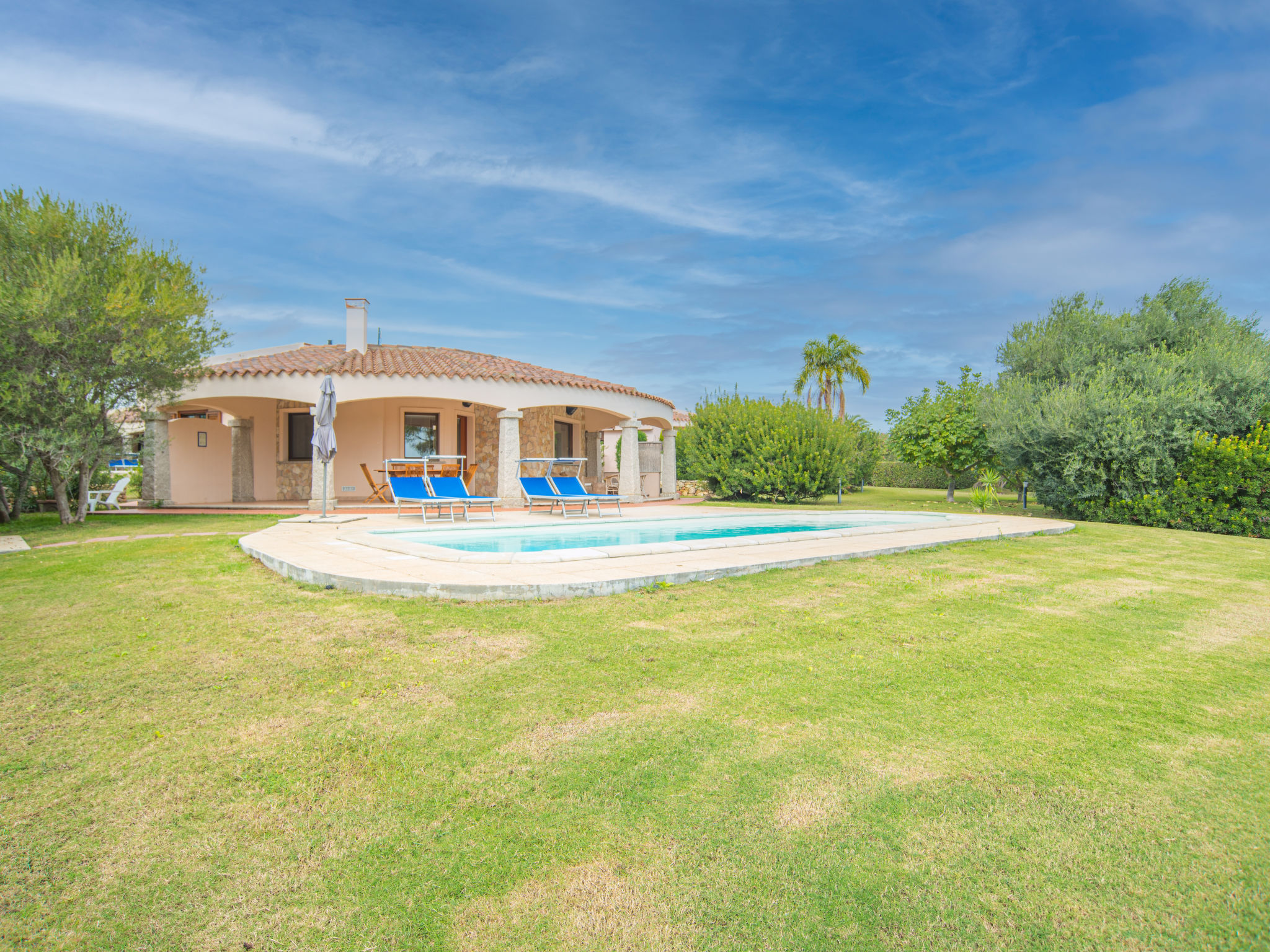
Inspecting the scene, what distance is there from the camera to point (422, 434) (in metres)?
20.8

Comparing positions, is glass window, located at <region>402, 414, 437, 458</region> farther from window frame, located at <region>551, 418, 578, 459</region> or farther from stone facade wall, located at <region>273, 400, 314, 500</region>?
window frame, located at <region>551, 418, 578, 459</region>

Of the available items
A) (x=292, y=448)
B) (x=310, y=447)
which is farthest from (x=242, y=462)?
(x=310, y=447)

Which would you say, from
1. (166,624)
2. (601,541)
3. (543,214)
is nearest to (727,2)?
(543,214)

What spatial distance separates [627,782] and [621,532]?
32.2 feet

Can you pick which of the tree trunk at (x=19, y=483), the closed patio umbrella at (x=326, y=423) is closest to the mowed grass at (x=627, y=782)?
the closed patio umbrella at (x=326, y=423)

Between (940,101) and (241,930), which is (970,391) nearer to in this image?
(940,101)

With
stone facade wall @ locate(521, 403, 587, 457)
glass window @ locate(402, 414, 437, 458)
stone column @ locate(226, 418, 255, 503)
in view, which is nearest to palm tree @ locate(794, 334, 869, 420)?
stone facade wall @ locate(521, 403, 587, 457)

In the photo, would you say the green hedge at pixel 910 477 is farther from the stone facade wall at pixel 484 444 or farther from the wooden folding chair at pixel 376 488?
the wooden folding chair at pixel 376 488

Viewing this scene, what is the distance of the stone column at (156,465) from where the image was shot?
17422 millimetres

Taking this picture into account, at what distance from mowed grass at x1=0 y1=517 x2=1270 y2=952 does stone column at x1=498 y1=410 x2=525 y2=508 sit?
11351 mm

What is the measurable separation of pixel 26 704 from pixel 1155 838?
5.20m

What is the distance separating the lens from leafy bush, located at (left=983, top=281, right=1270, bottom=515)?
14.7m

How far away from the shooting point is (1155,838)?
2367mm

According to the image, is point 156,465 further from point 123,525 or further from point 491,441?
point 491,441
